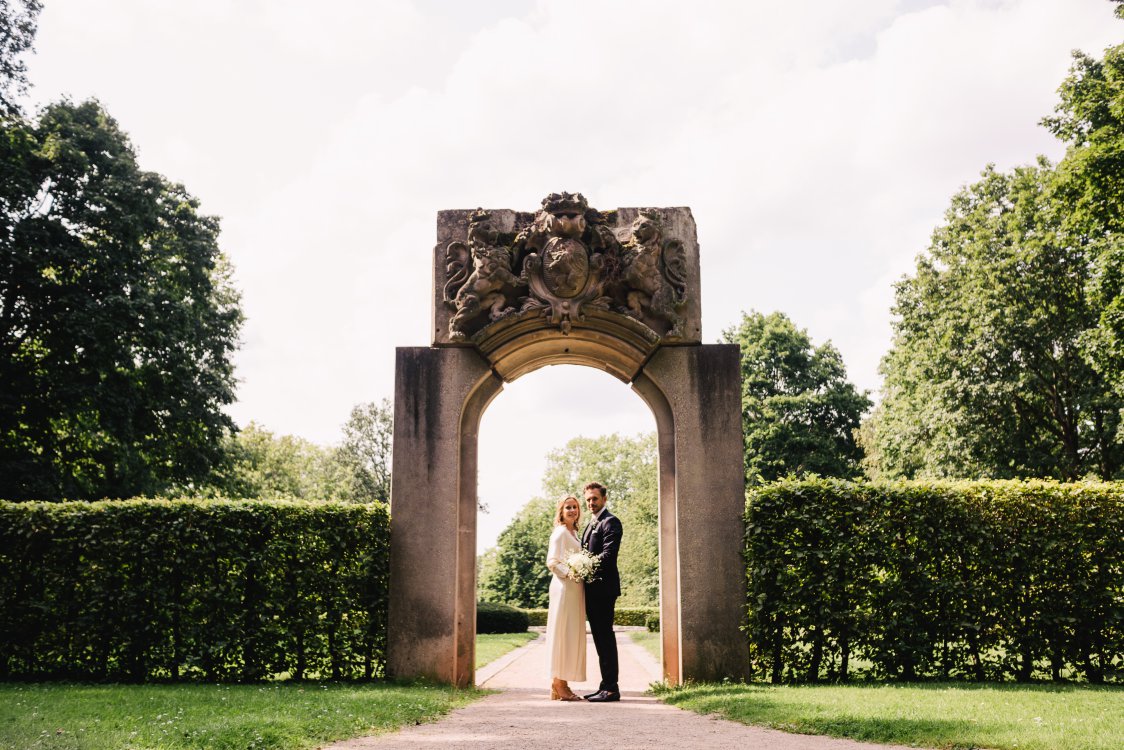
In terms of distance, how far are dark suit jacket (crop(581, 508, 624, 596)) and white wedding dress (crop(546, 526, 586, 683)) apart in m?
0.22

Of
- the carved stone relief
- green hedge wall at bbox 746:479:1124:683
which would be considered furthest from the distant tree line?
green hedge wall at bbox 746:479:1124:683

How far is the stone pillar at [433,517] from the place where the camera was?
33.6ft

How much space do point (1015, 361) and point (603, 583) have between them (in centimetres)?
2023

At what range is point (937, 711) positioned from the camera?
709 centimetres

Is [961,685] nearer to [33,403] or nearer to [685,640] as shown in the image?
[685,640]

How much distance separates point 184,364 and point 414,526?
49.6 ft

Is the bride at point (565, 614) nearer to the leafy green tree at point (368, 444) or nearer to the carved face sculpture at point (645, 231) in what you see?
the carved face sculpture at point (645, 231)

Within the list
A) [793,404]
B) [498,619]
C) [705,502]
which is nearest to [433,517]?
[705,502]

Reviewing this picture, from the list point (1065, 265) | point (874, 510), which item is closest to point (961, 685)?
point (874, 510)

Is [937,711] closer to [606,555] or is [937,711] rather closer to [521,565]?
[606,555]

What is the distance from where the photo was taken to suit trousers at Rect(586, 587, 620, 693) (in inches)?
362

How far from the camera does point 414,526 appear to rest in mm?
10484

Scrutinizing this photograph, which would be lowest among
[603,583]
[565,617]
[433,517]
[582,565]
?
[565,617]

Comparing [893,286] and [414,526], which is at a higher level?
[893,286]
